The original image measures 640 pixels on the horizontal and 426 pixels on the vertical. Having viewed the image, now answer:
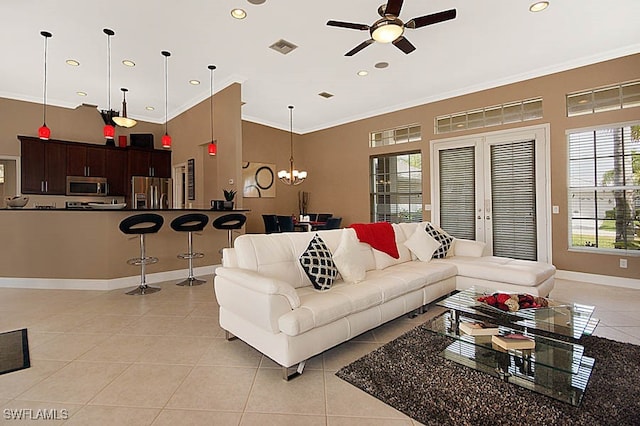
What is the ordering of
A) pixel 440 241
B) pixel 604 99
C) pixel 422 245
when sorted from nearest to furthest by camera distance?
pixel 422 245
pixel 440 241
pixel 604 99

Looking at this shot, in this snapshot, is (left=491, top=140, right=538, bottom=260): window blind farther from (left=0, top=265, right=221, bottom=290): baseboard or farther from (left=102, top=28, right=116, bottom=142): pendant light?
(left=102, top=28, right=116, bottom=142): pendant light

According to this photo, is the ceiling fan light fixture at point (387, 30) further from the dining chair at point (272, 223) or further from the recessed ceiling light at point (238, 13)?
the dining chair at point (272, 223)

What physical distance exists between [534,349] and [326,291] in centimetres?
148

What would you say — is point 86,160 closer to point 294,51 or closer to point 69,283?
point 69,283

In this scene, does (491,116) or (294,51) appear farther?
(491,116)

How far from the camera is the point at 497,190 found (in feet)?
18.5

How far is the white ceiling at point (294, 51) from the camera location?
3568 mm

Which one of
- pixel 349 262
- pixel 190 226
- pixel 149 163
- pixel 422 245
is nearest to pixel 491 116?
pixel 422 245

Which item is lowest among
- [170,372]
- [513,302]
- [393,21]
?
[170,372]

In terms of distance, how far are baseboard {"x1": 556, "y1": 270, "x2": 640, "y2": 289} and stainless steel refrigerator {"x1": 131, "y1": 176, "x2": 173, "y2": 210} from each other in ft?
26.8

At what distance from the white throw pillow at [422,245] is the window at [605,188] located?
8.40ft

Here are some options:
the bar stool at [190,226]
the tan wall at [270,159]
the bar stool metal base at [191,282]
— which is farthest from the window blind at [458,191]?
the bar stool metal base at [191,282]

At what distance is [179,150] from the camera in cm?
738

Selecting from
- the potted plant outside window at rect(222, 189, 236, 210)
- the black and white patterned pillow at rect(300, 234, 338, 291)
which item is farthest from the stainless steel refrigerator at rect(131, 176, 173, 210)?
the black and white patterned pillow at rect(300, 234, 338, 291)
